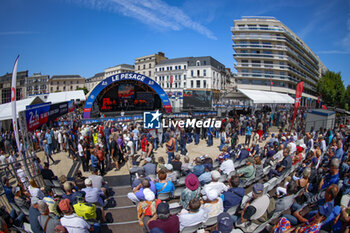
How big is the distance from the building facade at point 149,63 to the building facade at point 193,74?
14.3 feet

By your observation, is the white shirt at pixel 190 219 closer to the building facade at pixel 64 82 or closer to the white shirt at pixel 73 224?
the white shirt at pixel 73 224

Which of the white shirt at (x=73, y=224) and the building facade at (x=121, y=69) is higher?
the building facade at (x=121, y=69)

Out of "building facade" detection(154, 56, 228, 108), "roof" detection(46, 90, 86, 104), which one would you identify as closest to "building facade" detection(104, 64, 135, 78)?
"building facade" detection(154, 56, 228, 108)

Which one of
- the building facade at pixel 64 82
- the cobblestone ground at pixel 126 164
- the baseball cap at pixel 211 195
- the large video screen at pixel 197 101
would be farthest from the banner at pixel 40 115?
the building facade at pixel 64 82

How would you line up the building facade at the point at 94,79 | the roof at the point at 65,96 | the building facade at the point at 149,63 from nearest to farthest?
the roof at the point at 65,96 → the building facade at the point at 149,63 → the building facade at the point at 94,79

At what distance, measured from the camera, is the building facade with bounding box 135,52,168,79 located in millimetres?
65625

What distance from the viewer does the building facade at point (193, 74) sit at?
176 feet

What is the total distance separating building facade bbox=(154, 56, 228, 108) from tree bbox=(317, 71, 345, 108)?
25429mm

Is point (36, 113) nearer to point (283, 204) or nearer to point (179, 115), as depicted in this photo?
point (283, 204)

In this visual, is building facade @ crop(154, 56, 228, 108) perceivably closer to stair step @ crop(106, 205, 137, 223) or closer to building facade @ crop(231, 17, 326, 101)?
building facade @ crop(231, 17, 326, 101)

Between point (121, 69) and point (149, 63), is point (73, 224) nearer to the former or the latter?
point (149, 63)

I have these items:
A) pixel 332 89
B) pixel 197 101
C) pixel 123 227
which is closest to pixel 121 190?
pixel 123 227

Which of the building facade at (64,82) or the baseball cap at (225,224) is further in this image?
the building facade at (64,82)

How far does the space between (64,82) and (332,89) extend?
332ft
